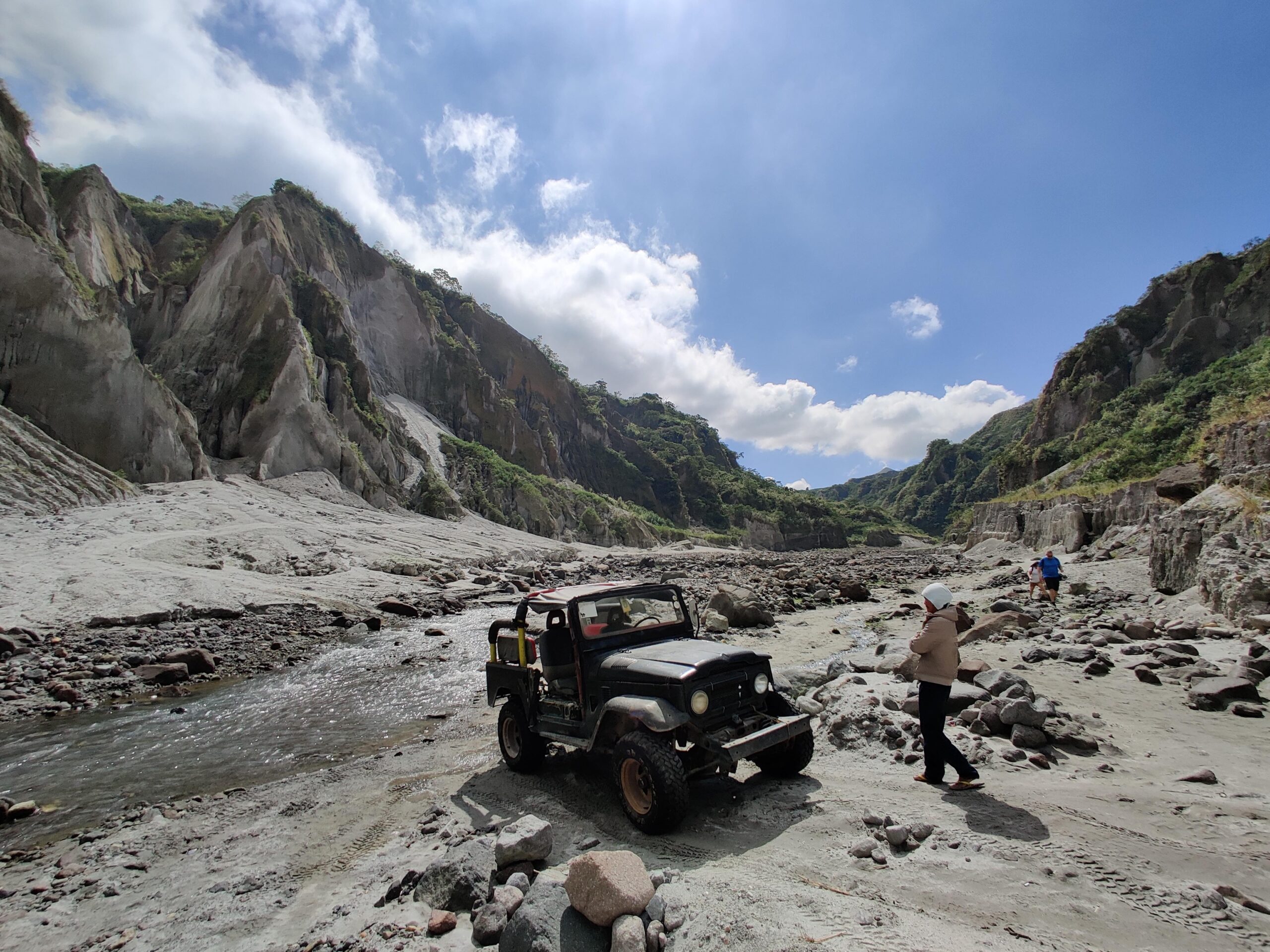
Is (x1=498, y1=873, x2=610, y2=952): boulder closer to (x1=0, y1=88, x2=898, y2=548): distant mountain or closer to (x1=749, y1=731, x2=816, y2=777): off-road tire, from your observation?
(x1=749, y1=731, x2=816, y2=777): off-road tire

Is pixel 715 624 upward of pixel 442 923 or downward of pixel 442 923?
upward

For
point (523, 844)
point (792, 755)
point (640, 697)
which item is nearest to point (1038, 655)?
point (792, 755)

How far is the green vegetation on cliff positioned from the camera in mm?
132875

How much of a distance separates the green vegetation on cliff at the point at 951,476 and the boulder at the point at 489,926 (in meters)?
136

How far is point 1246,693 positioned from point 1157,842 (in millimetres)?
3942

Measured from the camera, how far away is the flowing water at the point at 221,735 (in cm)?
618

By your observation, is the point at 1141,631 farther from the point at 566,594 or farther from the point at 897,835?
the point at 566,594

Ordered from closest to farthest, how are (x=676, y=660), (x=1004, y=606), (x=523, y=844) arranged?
(x=523, y=844) → (x=676, y=660) → (x=1004, y=606)

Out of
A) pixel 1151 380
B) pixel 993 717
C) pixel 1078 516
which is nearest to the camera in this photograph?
pixel 993 717

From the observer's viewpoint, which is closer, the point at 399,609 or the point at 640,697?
the point at 640,697

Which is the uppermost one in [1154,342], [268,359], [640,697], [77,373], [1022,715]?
[1154,342]

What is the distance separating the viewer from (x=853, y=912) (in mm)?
2980

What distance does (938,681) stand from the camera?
4777 mm

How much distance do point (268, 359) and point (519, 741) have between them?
41.9 metres
